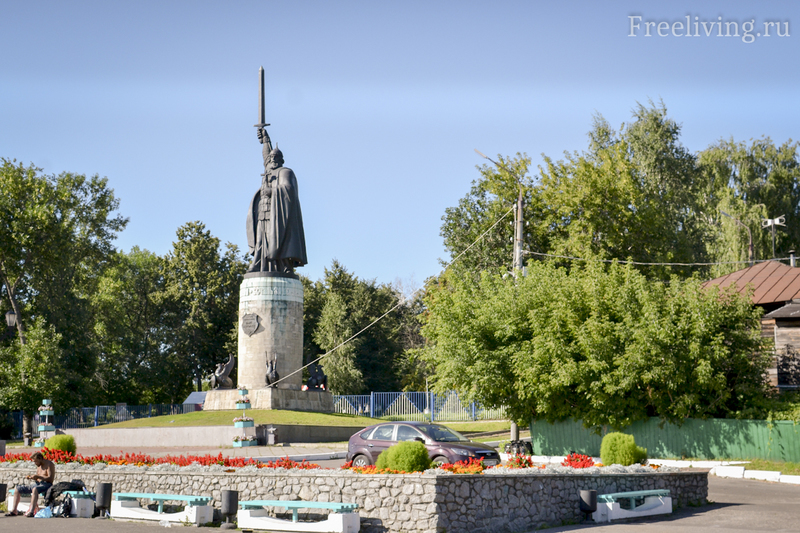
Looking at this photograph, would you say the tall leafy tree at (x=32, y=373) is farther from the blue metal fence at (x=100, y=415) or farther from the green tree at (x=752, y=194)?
the green tree at (x=752, y=194)

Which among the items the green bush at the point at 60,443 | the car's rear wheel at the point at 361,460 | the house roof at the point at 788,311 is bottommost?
the car's rear wheel at the point at 361,460

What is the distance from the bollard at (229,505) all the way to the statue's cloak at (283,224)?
23913 millimetres

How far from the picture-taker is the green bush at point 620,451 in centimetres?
1616

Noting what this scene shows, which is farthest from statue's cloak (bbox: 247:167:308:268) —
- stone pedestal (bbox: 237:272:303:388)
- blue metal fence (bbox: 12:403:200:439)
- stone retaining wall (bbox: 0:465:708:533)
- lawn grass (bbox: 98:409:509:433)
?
stone retaining wall (bbox: 0:465:708:533)

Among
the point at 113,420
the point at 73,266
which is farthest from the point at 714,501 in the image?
the point at 73,266

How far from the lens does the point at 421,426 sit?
1805 cm

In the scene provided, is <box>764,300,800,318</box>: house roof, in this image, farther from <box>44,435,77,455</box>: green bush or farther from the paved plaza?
<box>44,435,77,455</box>: green bush

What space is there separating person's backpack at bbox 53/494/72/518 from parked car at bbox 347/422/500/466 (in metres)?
6.25

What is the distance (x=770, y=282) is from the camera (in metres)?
30.6

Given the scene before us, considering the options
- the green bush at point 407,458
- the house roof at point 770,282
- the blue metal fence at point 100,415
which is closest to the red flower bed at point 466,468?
the green bush at point 407,458

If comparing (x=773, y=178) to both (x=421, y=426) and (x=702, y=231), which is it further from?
(x=421, y=426)

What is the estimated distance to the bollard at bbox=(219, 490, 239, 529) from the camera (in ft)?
42.5

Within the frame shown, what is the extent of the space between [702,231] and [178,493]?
40.0 meters

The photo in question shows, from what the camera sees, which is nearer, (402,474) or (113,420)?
(402,474)
